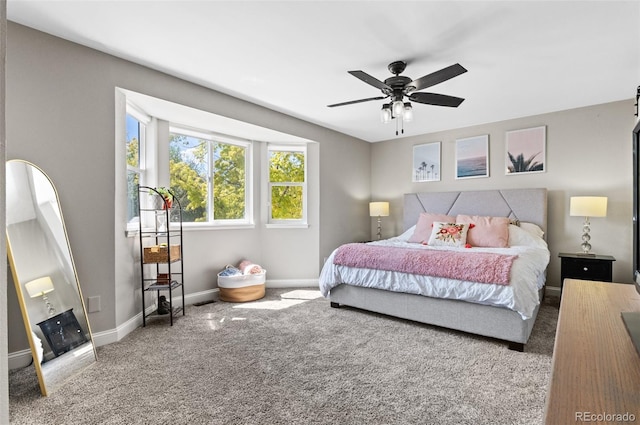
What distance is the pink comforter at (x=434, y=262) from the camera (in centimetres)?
269

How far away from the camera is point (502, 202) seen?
14.7ft

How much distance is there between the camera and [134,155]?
3.53 meters

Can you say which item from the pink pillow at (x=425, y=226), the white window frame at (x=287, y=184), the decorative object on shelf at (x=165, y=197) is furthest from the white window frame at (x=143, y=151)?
the pink pillow at (x=425, y=226)

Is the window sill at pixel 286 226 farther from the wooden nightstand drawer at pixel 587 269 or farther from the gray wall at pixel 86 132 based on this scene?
the wooden nightstand drawer at pixel 587 269

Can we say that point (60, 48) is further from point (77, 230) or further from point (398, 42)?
point (398, 42)

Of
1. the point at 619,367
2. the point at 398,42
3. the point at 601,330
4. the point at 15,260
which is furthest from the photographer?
the point at 398,42

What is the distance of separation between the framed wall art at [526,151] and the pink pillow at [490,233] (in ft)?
2.72

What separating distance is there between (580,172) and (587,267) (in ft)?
4.12

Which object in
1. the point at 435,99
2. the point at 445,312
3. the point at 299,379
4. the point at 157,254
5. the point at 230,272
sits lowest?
the point at 299,379

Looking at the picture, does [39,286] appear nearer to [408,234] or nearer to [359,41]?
[359,41]

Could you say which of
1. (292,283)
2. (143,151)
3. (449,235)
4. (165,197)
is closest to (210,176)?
(143,151)

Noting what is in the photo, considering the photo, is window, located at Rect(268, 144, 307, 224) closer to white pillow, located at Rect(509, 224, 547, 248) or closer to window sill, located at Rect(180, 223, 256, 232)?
window sill, located at Rect(180, 223, 256, 232)

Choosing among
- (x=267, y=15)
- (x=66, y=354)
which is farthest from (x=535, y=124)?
(x=66, y=354)

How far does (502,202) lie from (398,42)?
294 centimetres
